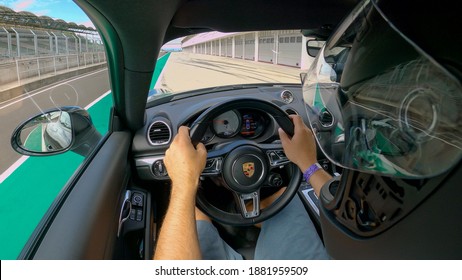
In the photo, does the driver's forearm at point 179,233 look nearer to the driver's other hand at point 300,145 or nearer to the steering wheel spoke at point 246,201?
the steering wheel spoke at point 246,201

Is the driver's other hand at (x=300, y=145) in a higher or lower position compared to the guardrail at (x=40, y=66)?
lower

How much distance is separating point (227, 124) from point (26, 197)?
111 cm

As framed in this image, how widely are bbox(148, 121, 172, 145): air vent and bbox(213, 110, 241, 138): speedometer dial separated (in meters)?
0.32

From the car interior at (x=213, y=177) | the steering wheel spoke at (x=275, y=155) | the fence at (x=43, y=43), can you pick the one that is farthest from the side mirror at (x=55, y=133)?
the steering wheel spoke at (x=275, y=155)

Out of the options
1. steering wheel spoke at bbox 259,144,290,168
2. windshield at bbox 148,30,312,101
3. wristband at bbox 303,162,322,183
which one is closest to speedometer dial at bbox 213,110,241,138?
steering wheel spoke at bbox 259,144,290,168

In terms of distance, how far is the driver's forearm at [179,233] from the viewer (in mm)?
1116

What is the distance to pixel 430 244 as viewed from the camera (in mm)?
708

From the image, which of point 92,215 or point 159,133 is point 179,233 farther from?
point 159,133

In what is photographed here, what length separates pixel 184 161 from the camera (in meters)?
1.44

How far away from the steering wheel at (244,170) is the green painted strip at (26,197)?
72 centimetres

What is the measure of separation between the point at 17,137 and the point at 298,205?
1583 millimetres
